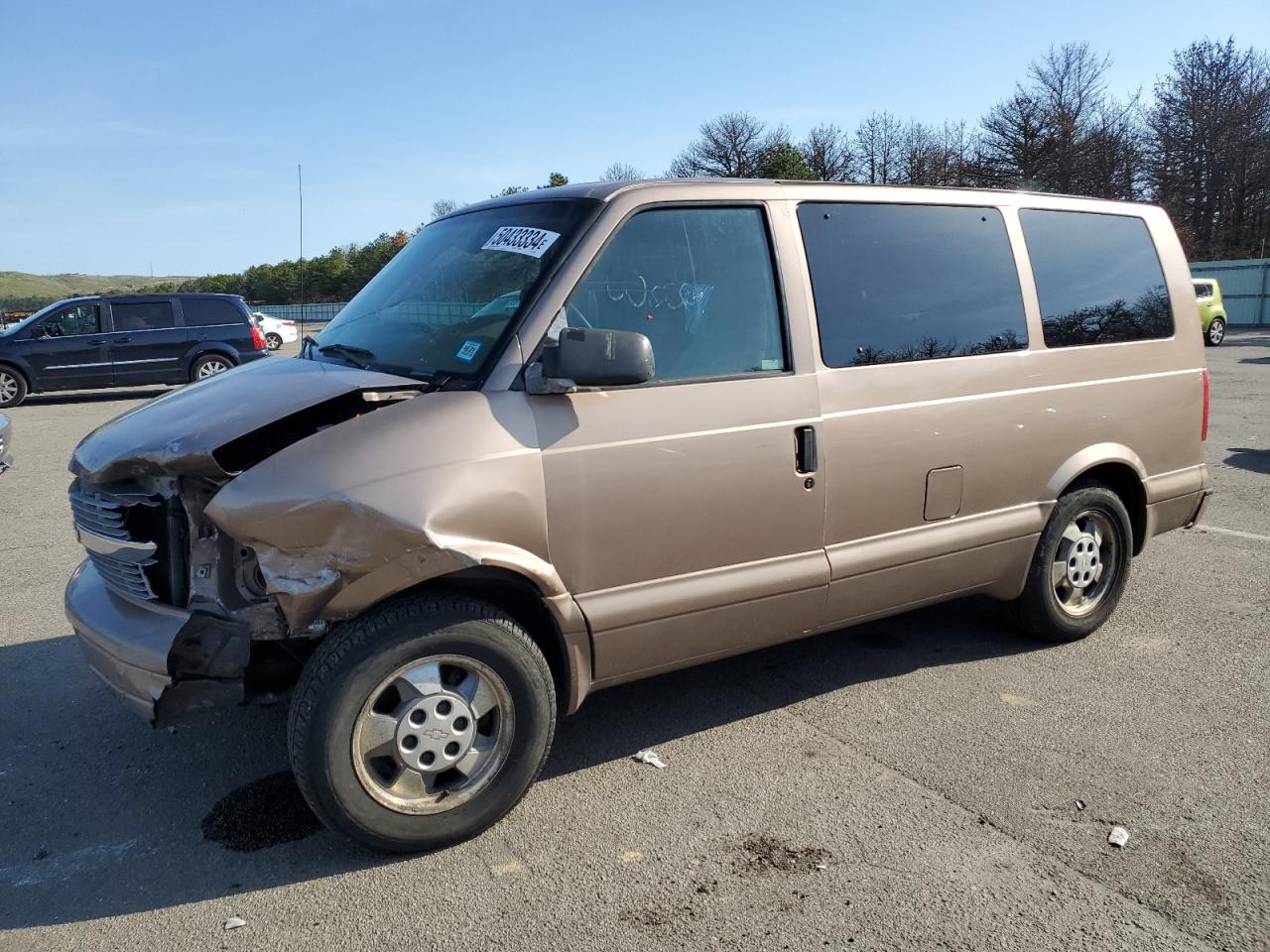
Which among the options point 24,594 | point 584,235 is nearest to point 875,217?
point 584,235

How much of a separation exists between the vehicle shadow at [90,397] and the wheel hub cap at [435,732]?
1626cm

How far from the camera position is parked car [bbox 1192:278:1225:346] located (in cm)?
2456

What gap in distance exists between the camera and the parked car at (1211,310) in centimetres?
2456

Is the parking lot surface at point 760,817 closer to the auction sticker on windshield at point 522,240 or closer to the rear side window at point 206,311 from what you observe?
the auction sticker on windshield at point 522,240

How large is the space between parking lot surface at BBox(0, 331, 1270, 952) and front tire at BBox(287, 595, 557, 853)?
0.56 ft

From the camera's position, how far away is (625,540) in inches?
128

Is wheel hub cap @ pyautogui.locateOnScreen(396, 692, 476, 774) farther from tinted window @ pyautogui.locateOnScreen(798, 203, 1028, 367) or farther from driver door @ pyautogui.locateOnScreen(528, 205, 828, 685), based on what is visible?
tinted window @ pyautogui.locateOnScreen(798, 203, 1028, 367)

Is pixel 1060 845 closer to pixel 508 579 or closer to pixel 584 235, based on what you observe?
pixel 508 579

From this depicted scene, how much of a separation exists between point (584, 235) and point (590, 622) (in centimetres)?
135

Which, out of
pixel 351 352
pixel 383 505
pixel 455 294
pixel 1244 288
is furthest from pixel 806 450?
pixel 1244 288

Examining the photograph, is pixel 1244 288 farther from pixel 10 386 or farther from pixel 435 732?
pixel 435 732

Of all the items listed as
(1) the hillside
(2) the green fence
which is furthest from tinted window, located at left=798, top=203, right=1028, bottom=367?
(1) the hillside

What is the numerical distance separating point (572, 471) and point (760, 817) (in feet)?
4.41

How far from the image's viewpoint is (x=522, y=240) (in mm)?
3490
